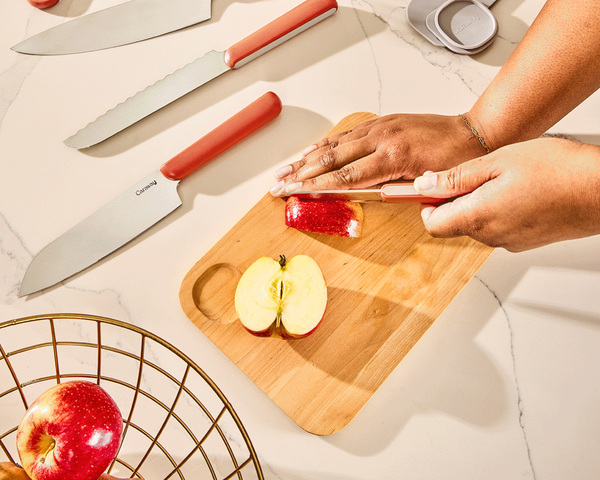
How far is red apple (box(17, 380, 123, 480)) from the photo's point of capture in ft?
2.53

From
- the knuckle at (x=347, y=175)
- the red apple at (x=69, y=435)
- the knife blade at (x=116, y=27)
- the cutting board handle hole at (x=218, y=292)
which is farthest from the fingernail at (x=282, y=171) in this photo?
the red apple at (x=69, y=435)

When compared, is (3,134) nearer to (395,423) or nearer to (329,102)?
(329,102)

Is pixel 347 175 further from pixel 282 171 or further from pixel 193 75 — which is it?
pixel 193 75

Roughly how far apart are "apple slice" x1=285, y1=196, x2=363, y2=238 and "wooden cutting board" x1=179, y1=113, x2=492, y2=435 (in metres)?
0.04

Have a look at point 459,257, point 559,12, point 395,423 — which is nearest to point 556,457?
point 395,423

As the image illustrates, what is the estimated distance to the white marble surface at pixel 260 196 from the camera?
3.53 ft

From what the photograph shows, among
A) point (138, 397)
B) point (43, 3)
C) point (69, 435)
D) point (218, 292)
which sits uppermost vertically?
point (43, 3)

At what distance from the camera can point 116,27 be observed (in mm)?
1225

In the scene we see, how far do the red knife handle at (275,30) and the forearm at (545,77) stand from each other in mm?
470

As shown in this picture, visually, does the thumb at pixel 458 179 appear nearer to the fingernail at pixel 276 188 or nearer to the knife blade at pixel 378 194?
the knife blade at pixel 378 194

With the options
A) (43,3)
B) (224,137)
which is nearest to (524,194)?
(224,137)

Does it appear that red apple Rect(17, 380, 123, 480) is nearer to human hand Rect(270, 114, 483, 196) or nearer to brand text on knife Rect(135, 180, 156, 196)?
brand text on knife Rect(135, 180, 156, 196)

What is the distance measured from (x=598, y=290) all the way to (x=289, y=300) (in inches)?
29.9

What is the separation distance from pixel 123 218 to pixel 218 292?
28 cm
